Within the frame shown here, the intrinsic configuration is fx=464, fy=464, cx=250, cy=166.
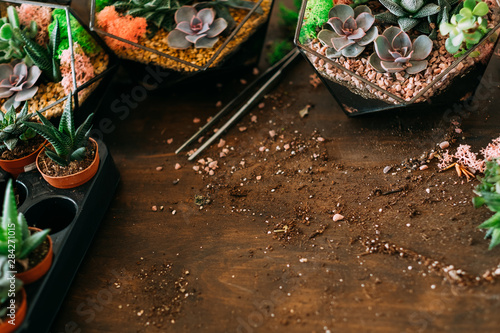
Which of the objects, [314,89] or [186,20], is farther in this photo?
[314,89]

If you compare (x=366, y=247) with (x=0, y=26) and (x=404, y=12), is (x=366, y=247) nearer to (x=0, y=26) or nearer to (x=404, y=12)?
(x=404, y=12)

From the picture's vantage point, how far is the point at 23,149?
1.55 metres

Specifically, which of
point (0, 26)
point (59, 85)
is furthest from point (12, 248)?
point (0, 26)

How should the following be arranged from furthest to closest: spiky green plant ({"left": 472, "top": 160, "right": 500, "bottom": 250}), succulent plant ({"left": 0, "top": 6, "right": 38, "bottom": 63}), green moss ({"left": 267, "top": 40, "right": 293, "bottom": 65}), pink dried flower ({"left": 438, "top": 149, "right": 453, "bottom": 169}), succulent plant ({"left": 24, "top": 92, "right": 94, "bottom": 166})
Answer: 1. green moss ({"left": 267, "top": 40, "right": 293, "bottom": 65})
2. succulent plant ({"left": 0, "top": 6, "right": 38, "bottom": 63})
3. pink dried flower ({"left": 438, "top": 149, "right": 453, "bottom": 169})
4. succulent plant ({"left": 24, "top": 92, "right": 94, "bottom": 166})
5. spiky green plant ({"left": 472, "top": 160, "right": 500, "bottom": 250})

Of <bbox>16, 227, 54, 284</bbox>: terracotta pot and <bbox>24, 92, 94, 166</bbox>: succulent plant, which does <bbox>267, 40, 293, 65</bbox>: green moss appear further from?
<bbox>16, 227, 54, 284</bbox>: terracotta pot

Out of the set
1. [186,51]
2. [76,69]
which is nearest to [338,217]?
[186,51]

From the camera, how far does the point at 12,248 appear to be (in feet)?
3.83

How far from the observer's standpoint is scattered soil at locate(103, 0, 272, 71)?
1.71 m

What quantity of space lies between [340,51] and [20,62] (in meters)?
1.13

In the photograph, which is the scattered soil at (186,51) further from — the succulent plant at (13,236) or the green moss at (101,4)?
the succulent plant at (13,236)

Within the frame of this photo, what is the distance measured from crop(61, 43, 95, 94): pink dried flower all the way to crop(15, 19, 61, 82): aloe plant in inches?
1.2

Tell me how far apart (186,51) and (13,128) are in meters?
0.65

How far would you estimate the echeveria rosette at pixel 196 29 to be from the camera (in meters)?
1.68

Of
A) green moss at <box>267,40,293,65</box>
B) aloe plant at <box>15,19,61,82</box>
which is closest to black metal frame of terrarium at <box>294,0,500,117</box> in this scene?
green moss at <box>267,40,293,65</box>
